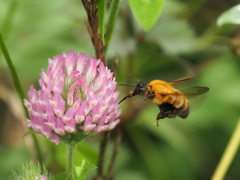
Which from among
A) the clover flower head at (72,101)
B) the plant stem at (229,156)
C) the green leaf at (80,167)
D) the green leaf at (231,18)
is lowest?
the plant stem at (229,156)

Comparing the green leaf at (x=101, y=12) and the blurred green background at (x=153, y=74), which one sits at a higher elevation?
the green leaf at (x=101, y=12)

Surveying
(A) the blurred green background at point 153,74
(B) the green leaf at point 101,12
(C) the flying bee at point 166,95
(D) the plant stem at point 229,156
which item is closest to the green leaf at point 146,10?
(B) the green leaf at point 101,12

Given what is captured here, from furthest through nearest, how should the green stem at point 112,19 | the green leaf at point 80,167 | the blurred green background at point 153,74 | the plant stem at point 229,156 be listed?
the blurred green background at point 153,74
the plant stem at point 229,156
the green stem at point 112,19
the green leaf at point 80,167

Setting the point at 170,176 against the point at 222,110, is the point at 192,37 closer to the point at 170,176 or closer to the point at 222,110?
the point at 222,110

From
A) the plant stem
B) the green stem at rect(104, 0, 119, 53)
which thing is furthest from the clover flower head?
the plant stem

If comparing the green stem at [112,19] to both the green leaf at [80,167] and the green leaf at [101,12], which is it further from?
the green leaf at [80,167]

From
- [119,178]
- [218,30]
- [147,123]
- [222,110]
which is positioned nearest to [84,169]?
[119,178]

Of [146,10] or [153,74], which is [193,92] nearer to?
[146,10]
